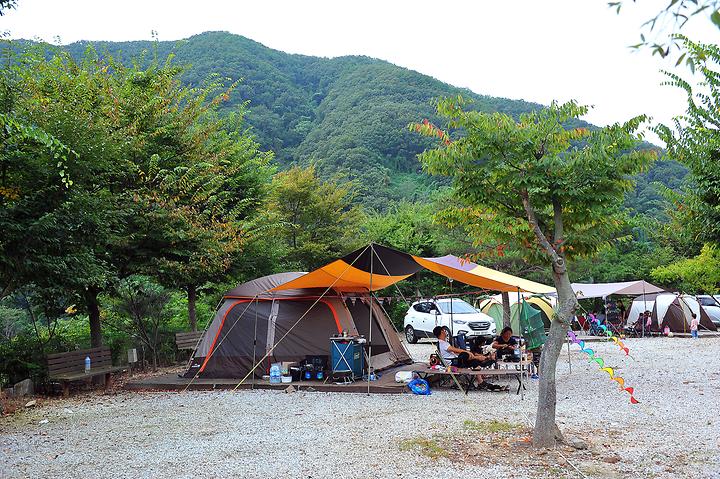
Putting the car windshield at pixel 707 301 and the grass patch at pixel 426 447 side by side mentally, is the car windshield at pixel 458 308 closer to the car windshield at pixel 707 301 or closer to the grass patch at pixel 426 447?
the car windshield at pixel 707 301

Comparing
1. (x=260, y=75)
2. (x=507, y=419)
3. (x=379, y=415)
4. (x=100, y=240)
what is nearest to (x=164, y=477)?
(x=379, y=415)

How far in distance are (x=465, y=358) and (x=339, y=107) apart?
2046 inches

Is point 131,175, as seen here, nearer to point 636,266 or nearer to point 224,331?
point 224,331

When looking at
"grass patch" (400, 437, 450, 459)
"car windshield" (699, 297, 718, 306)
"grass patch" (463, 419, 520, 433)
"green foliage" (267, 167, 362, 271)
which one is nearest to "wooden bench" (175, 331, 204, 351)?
"grass patch" (463, 419, 520, 433)

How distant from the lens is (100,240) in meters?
10.6

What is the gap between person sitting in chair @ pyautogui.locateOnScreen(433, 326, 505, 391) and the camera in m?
11.2

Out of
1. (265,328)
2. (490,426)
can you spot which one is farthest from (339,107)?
(490,426)

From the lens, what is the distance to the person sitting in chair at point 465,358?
11.2m

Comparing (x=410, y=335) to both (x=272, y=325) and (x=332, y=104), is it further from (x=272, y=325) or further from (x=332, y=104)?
(x=332, y=104)

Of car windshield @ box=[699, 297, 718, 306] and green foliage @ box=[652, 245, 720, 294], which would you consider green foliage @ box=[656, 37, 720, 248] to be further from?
car windshield @ box=[699, 297, 718, 306]

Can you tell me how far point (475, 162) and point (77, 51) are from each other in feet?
146

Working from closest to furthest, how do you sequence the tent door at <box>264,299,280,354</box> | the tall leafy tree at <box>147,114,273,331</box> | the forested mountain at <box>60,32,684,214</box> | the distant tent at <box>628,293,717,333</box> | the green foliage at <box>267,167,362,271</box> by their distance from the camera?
the tent door at <box>264,299,280,354</box>, the tall leafy tree at <box>147,114,273,331</box>, the green foliage at <box>267,167,362,271</box>, the distant tent at <box>628,293,717,333</box>, the forested mountain at <box>60,32,684,214</box>

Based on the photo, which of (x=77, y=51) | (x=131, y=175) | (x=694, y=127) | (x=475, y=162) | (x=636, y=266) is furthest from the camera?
(x=77, y=51)

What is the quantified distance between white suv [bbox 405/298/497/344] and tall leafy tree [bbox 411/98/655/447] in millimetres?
12343
